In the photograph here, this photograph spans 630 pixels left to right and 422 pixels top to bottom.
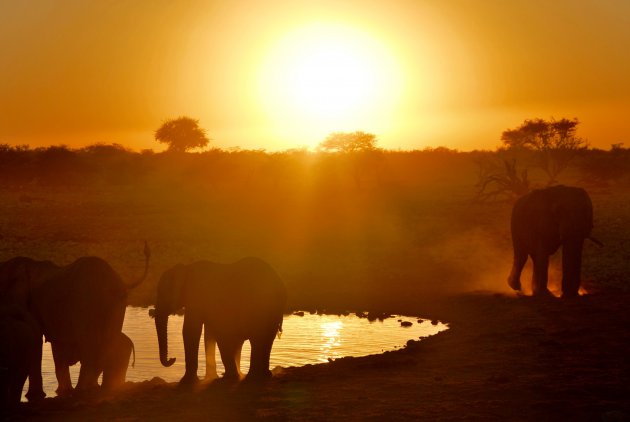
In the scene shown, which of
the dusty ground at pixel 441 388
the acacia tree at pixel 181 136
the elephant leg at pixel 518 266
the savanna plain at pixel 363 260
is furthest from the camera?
the acacia tree at pixel 181 136

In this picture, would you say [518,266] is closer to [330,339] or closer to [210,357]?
[330,339]

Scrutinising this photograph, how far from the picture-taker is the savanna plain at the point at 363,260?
1129 cm

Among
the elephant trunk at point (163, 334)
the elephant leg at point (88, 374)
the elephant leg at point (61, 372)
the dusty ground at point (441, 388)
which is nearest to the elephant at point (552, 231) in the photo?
the dusty ground at point (441, 388)

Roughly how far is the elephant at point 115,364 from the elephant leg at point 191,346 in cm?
79

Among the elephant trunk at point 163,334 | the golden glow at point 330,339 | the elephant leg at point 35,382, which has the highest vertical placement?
the elephant trunk at point 163,334

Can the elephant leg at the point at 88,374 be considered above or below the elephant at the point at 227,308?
below

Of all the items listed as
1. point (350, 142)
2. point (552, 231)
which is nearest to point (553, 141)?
point (350, 142)

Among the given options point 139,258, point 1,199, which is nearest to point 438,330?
point 139,258

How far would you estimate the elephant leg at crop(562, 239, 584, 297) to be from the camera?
2100cm

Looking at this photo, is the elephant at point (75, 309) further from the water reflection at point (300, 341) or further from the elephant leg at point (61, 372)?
the water reflection at point (300, 341)

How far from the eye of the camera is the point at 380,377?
13.0 meters

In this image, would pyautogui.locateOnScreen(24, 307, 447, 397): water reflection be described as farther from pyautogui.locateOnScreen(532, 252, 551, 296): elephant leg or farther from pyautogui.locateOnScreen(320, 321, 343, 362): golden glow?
pyautogui.locateOnScreen(532, 252, 551, 296): elephant leg

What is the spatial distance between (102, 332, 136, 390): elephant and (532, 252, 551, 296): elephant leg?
39.8 feet

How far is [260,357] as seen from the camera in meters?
13.2
